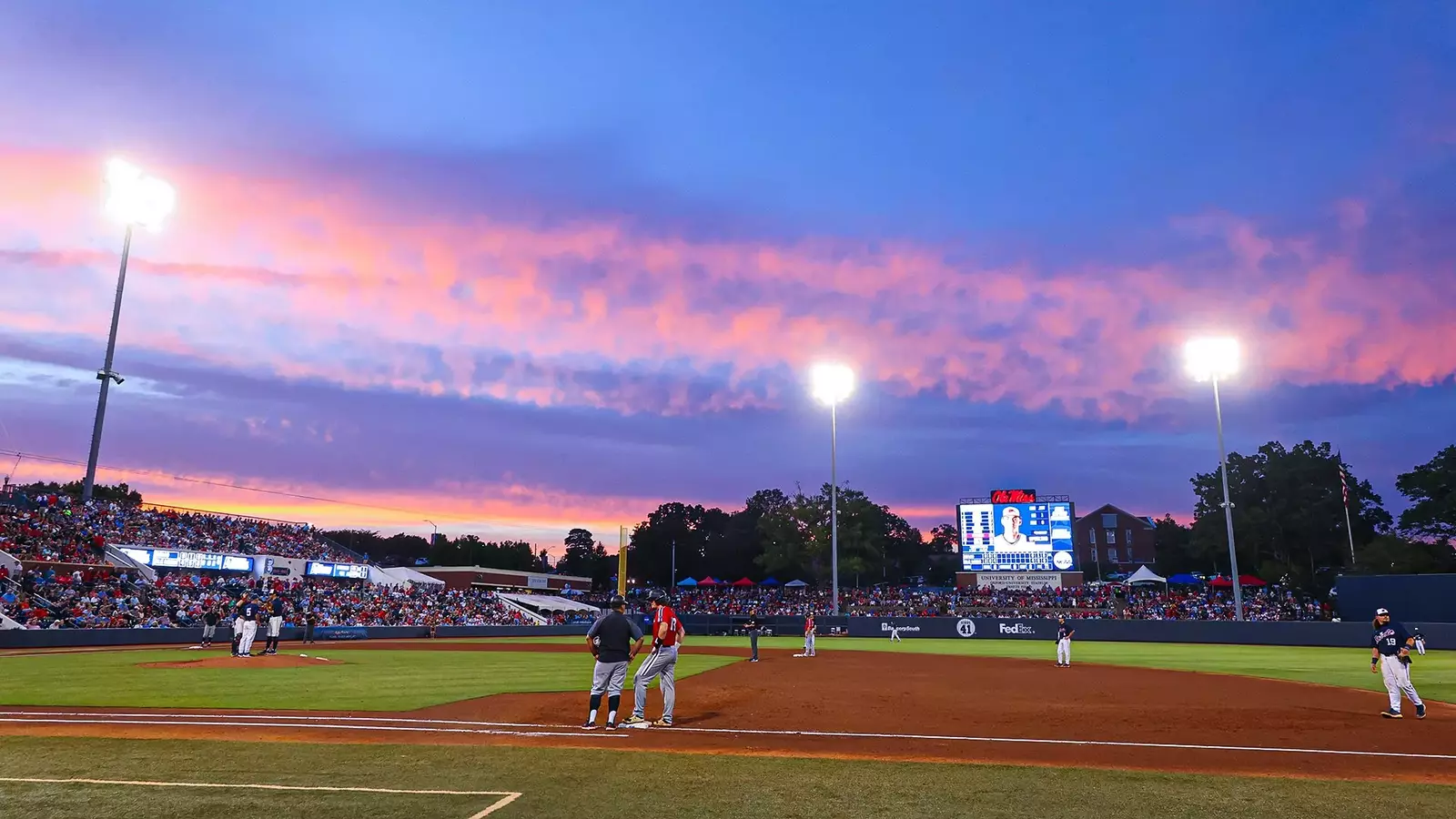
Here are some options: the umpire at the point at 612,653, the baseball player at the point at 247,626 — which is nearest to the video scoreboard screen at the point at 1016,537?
the baseball player at the point at 247,626

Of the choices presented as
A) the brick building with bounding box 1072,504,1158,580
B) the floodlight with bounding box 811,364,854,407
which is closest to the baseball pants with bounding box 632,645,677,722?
the floodlight with bounding box 811,364,854,407

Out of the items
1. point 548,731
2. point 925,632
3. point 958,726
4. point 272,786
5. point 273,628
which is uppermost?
point 272,786

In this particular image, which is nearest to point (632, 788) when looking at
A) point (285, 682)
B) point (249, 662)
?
point (285, 682)

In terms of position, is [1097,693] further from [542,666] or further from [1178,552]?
[1178,552]

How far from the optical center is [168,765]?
353 inches

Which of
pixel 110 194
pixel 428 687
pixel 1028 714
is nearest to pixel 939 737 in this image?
pixel 1028 714

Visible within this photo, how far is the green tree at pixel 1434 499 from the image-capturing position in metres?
69.5

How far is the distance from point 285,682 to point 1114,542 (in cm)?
11170

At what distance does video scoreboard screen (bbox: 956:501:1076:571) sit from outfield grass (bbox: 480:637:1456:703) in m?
10.4

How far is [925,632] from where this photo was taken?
53469 mm

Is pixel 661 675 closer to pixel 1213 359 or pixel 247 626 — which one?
pixel 247 626

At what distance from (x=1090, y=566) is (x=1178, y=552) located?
11.1m

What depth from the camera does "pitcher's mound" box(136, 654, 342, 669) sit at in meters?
23.4

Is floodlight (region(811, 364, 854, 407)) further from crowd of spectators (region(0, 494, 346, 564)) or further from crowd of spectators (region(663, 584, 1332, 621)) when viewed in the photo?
crowd of spectators (region(0, 494, 346, 564))
